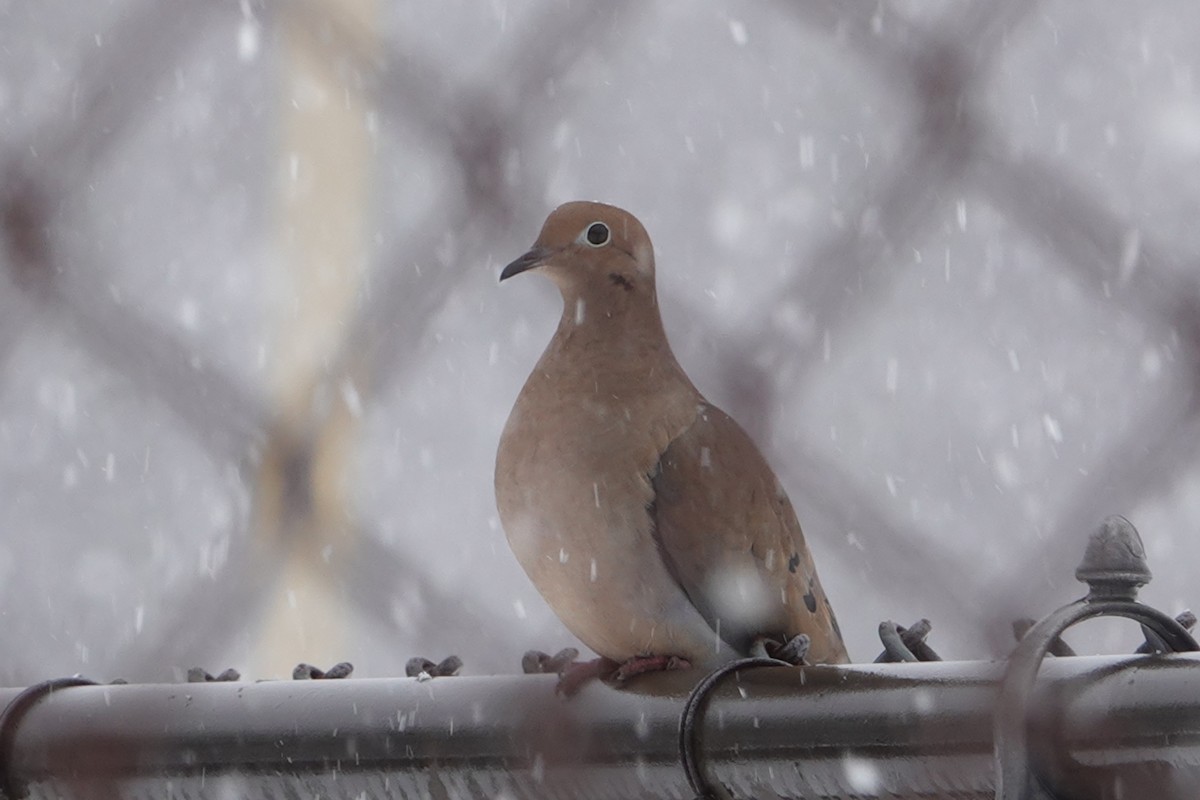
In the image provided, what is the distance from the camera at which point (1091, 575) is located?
47 cm

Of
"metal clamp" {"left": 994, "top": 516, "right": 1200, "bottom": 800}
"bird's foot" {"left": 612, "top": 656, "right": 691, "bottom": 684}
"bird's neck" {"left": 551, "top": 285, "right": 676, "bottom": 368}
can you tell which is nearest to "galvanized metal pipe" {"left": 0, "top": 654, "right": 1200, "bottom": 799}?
"metal clamp" {"left": 994, "top": 516, "right": 1200, "bottom": 800}

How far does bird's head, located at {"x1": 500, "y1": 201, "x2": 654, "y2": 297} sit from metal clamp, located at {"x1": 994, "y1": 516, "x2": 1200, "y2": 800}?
0.56m

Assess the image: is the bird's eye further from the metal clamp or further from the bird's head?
the metal clamp

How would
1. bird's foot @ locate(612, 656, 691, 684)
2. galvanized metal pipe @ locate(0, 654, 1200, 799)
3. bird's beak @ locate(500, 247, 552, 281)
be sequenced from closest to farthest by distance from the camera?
galvanized metal pipe @ locate(0, 654, 1200, 799), bird's foot @ locate(612, 656, 691, 684), bird's beak @ locate(500, 247, 552, 281)

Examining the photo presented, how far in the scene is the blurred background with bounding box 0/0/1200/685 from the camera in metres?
1.04

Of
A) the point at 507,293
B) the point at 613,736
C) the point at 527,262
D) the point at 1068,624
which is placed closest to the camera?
the point at 1068,624

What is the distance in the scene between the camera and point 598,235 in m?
1.00

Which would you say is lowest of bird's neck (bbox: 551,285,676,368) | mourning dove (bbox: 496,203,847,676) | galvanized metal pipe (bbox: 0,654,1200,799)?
galvanized metal pipe (bbox: 0,654,1200,799)

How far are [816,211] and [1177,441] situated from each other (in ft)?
0.96

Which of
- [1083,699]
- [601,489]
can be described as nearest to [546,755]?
[1083,699]

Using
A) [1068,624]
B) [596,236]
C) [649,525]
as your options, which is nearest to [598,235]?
[596,236]

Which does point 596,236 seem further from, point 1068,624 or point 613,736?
Answer: point 1068,624

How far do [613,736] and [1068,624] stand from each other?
0.19 meters

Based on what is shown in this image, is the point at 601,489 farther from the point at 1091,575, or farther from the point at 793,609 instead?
the point at 1091,575
